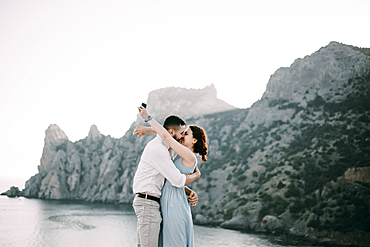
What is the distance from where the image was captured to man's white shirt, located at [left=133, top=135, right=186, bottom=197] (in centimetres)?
445

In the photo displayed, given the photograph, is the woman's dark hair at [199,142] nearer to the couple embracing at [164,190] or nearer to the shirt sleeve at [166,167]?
the couple embracing at [164,190]

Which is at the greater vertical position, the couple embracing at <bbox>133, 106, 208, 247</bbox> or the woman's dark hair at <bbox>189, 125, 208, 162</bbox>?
the woman's dark hair at <bbox>189, 125, 208, 162</bbox>

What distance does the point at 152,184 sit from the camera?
461 cm

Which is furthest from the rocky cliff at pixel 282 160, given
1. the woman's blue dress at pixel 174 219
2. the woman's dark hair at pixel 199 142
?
the woman's blue dress at pixel 174 219

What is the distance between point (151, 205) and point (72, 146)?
404 ft

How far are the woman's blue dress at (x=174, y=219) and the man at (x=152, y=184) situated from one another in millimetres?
108

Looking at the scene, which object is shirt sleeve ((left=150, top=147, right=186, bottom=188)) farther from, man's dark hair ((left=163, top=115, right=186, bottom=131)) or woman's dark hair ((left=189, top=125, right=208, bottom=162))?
woman's dark hair ((left=189, top=125, right=208, bottom=162))

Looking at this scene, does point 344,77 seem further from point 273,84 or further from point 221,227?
point 221,227

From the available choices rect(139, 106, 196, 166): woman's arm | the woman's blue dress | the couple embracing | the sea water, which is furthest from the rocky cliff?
rect(139, 106, 196, 166): woman's arm

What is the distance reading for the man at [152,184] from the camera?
Result: 4.45 meters

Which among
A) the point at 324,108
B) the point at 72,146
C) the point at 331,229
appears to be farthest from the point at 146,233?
the point at 72,146

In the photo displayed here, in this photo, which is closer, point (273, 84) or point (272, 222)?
point (272, 222)

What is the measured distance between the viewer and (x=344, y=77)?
248ft

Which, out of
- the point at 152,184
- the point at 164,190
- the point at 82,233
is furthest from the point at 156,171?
the point at 82,233
